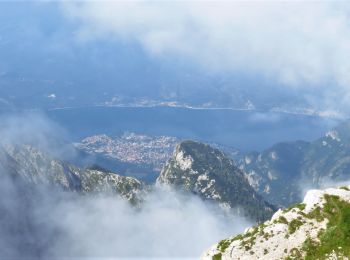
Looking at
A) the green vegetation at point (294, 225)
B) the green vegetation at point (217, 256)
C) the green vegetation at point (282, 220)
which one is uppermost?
the green vegetation at point (282, 220)

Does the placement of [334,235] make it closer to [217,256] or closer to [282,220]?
[282,220]

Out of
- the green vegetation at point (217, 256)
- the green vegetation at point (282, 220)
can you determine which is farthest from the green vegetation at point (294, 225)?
the green vegetation at point (217, 256)

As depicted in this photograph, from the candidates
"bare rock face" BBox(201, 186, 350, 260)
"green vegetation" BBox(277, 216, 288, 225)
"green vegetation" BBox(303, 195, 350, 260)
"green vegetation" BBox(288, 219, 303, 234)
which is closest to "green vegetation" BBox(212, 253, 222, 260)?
"bare rock face" BBox(201, 186, 350, 260)

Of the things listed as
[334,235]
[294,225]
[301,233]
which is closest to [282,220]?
[294,225]

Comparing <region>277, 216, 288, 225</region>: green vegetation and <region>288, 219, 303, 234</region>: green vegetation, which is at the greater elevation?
<region>277, 216, 288, 225</region>: green vegetation

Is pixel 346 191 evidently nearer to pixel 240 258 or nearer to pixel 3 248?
pixel 240 258

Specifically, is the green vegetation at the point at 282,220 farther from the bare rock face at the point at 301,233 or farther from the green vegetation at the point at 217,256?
the green vegetation at the point at 217,256

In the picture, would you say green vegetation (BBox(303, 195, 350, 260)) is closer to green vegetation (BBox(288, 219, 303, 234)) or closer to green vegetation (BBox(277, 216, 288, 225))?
green vegetation (BBox(288, 219, 303, 234))

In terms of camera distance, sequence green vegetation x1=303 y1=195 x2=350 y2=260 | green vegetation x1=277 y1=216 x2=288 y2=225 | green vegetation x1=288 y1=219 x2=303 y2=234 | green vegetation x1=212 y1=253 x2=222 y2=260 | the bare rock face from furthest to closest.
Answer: green vegetation x1=277 y1=216 x2=288 y2=225 → green vegetation x1=212 y1=253 x2=222 y2=260 → green vegetation x1=288 y1=219 x2=303 y2=234 → the bare rock face → green vegetation x1=303 y1=195 x2=350 y2=260
